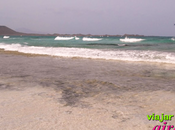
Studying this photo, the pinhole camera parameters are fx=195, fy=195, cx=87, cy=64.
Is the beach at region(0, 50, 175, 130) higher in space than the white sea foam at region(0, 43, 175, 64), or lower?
lower

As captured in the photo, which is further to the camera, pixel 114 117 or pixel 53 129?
pixel 114 117

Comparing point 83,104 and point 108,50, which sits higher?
point 108,50

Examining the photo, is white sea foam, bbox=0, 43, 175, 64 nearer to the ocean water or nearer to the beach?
the ocean water

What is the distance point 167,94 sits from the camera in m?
5.23

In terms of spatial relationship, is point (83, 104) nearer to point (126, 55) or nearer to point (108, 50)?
point (126, 55)

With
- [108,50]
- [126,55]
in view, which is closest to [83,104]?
[126,55]

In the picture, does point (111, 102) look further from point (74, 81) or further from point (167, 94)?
point (74, 81)

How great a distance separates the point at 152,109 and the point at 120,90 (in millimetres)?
1630

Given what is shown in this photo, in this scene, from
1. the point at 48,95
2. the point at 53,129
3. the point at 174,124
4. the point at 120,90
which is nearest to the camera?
the point at 53,129

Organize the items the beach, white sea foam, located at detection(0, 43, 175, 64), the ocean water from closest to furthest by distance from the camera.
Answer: the beach → white sea foam, located at detection(0, 43, 175, 64) → the ocean water

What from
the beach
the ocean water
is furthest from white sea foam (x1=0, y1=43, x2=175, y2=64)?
the beach

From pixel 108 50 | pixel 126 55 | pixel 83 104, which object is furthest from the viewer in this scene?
pixel 108 50

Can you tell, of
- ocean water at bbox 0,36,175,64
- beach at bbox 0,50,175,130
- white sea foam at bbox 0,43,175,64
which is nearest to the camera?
beach at bbox 0,50,175,130

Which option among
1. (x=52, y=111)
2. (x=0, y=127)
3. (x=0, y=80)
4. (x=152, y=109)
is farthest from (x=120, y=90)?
(x=0, y=80)
